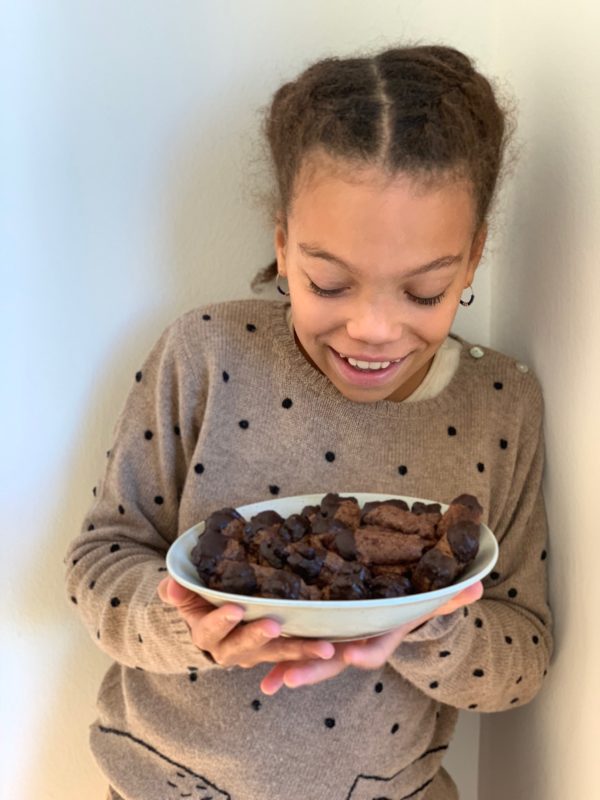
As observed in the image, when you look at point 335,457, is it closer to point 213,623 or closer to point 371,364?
point 371,364

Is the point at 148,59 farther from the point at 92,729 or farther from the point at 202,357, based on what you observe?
the point at 92,729

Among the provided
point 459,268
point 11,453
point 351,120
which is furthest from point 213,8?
point 11,453

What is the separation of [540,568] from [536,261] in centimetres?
37

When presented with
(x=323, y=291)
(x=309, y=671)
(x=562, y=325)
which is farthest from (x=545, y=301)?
(x=309, y=671)

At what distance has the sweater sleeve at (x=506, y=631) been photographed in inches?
34.5

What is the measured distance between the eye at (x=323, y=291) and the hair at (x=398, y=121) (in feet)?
0.31

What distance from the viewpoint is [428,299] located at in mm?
843

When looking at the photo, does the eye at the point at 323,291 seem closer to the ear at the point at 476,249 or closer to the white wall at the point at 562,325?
the ear at the point at 476,249

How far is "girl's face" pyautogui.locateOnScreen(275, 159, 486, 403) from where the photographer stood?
2.59 ft

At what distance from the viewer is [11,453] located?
1.09 m

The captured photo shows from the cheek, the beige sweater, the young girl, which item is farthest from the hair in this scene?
the beige sweater

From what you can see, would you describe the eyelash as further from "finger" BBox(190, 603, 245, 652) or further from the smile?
"finger" BBox(190, 603, 245, 652)

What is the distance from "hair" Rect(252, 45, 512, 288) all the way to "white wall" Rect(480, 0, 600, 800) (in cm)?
9

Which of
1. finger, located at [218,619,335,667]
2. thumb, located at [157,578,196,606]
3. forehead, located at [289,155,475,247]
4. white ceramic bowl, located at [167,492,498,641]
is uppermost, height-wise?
forehead, located at [289,155,475,247]
